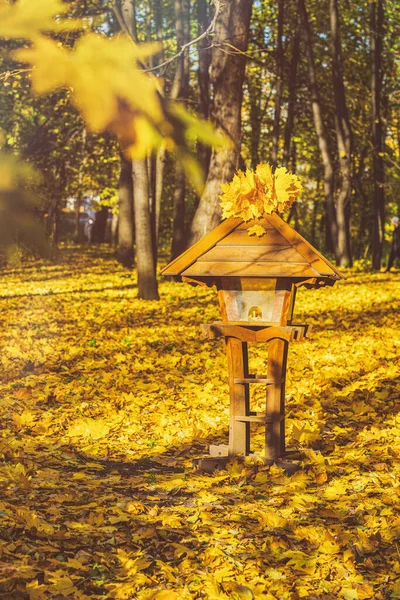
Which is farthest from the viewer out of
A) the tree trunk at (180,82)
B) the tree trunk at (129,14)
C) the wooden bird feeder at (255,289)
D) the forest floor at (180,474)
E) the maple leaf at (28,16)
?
the tree trunk at (180,82)

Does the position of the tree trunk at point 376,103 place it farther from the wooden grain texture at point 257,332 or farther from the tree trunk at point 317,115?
the wooden grain texture at point 257,332

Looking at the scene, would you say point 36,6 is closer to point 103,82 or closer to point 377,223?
point 103,82

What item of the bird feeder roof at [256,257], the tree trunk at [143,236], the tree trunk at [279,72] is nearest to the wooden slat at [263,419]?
the bird feeder roof at [256,257]

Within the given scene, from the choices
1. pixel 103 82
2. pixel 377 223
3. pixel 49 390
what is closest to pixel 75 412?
pixel 49 390

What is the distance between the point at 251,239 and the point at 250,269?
24 cm

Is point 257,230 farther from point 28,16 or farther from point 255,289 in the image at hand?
point 28,16

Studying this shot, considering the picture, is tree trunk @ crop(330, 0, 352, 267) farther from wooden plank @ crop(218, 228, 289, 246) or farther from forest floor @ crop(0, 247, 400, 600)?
wooden plank @ crop(218, 228, 289, 246)

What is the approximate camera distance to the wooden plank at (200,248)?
5.91 meters

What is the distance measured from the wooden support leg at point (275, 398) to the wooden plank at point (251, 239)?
29.4 inches

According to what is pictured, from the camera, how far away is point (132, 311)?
14.0 meters

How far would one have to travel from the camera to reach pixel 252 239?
5.84m

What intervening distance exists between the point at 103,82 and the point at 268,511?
3974 millimetres

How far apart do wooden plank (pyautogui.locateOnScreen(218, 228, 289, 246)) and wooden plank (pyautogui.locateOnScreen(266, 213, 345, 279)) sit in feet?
0.16

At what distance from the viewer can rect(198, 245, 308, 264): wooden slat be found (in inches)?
225
